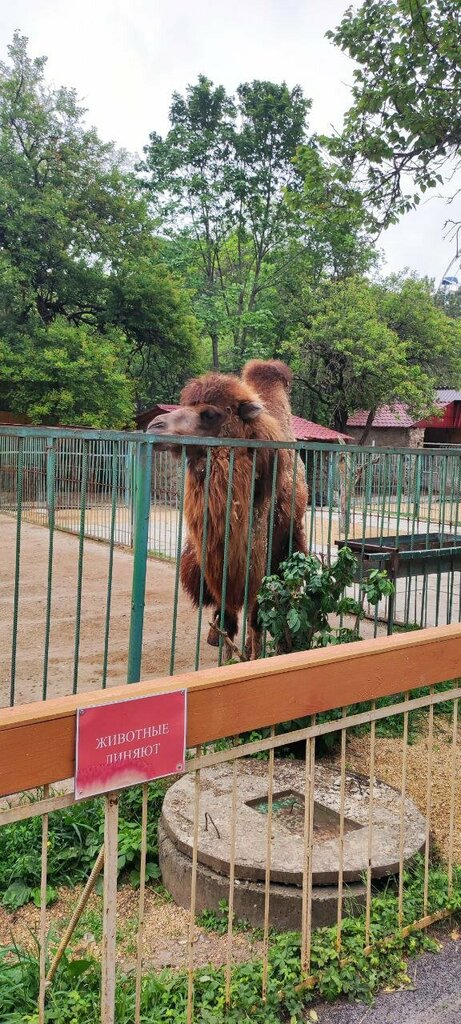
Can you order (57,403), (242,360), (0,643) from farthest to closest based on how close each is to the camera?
(242,360) < (57,403) < (0,643)

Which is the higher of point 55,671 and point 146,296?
point 146,296

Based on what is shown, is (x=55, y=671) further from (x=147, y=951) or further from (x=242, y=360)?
(x=242, y=360)

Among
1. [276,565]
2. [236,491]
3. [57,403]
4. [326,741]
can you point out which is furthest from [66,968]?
[57,403]

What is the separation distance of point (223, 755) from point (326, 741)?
2.32 m

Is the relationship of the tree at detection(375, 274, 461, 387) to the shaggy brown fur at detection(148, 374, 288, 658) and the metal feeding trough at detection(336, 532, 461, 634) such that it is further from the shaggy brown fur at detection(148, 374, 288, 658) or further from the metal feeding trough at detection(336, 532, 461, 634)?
the shaggy brown fur at detection(148, 374, 288, 658)

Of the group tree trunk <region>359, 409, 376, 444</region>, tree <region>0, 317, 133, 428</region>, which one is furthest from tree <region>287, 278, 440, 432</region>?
tree <region>0, 317, 133, 428</region>

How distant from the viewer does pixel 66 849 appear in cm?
310

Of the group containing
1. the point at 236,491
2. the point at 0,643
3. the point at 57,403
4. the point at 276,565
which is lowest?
the point at 0,643

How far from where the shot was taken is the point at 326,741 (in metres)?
4.04

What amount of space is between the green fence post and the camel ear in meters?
1.22

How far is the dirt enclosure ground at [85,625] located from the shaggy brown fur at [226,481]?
3.75 ft

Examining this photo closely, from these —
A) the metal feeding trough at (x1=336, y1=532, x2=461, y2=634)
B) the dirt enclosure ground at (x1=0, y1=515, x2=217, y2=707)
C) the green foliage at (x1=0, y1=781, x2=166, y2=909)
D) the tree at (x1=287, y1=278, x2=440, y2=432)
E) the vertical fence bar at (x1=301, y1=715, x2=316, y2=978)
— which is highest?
the tree at (x1=287, y1=278, x2=440, y2=432)

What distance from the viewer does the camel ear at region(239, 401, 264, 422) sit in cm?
471

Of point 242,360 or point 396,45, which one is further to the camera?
point 242,360
